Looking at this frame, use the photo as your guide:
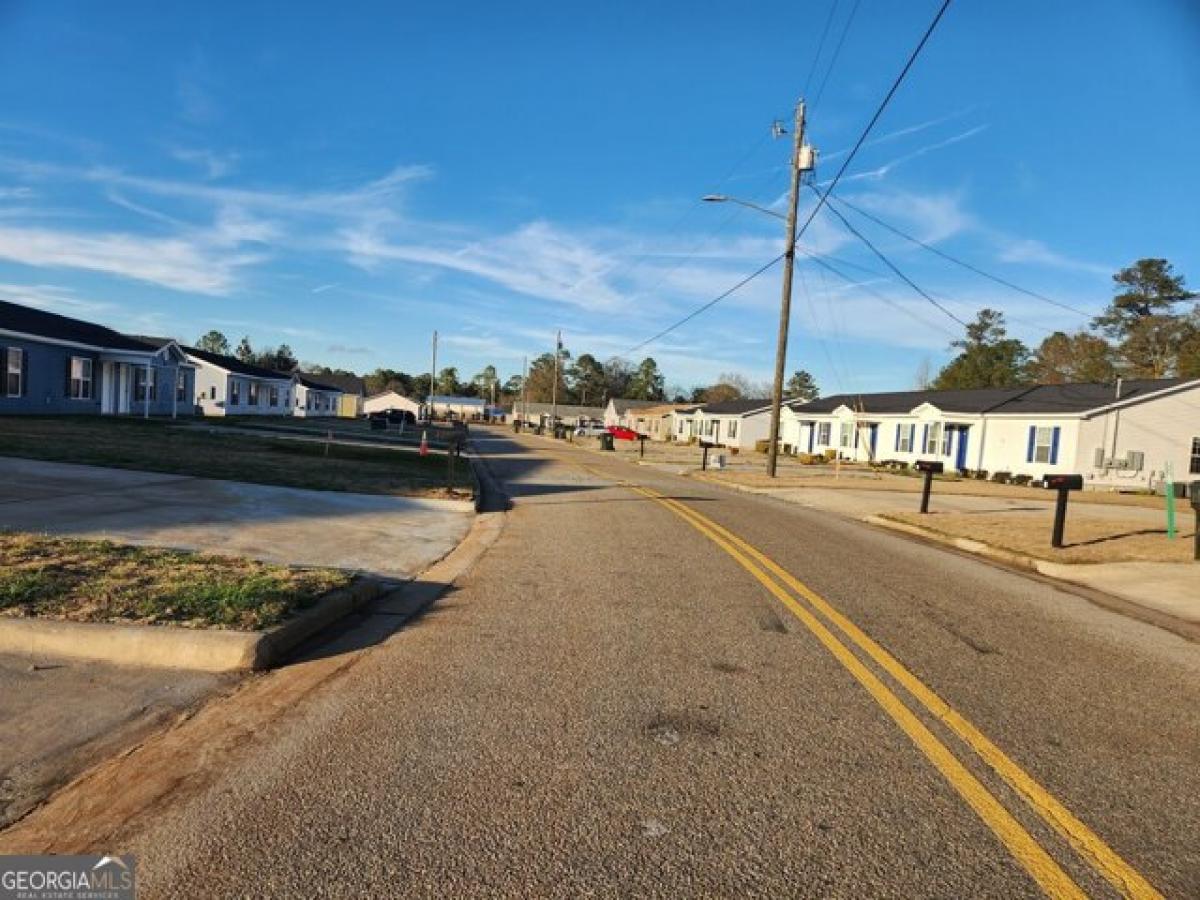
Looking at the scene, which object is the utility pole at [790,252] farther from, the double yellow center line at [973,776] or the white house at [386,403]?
the white house at [386,403]

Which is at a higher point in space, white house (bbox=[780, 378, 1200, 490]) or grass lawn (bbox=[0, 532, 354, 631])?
white house (bbox=[780, 378, 1200, 490])

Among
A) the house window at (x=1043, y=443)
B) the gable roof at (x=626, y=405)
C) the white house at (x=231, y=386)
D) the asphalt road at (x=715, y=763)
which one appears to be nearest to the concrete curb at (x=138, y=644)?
the asphalt road at (x=715, y=763)

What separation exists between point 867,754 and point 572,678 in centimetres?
178

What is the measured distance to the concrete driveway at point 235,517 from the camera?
772cm

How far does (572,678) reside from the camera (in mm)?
4680

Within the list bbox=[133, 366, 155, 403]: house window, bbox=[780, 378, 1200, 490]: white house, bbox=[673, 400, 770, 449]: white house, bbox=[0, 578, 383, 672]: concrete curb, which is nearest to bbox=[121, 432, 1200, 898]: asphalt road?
bbox=[0, 578, 383, 672]: concrete curb

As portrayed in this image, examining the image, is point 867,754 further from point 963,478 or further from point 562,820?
point 963,478

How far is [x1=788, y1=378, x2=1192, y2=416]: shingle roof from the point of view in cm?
3272

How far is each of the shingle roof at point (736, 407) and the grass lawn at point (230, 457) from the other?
42947 mm

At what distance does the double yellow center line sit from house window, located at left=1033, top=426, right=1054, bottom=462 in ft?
104

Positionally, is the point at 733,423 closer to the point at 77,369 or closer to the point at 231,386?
the point at 231,386

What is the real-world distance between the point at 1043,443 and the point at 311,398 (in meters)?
59.4

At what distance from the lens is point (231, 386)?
157 feet

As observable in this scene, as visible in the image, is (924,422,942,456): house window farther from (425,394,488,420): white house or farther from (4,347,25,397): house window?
(425,394,488,420): white house
